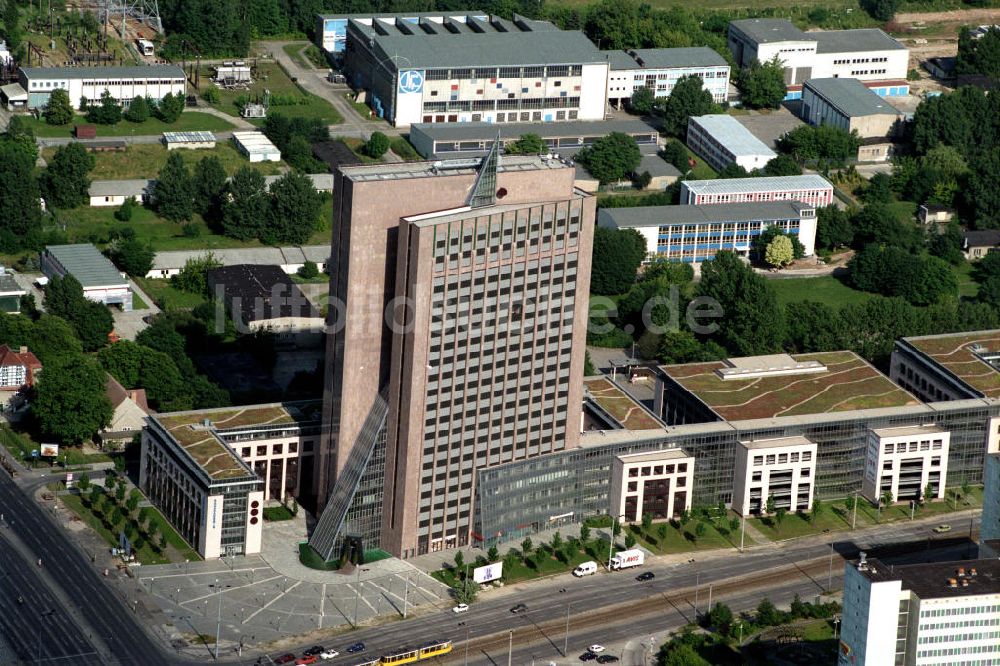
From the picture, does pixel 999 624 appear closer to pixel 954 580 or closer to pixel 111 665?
pixel 954 580

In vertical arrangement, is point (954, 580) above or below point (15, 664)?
above

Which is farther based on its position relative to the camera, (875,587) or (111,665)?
(111,665)

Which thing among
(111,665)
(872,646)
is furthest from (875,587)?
(111,665)

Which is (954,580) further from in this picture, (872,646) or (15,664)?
(15,664)

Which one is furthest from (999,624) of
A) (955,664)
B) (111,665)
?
(111,665)

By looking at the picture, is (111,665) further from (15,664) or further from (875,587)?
(875,587)
